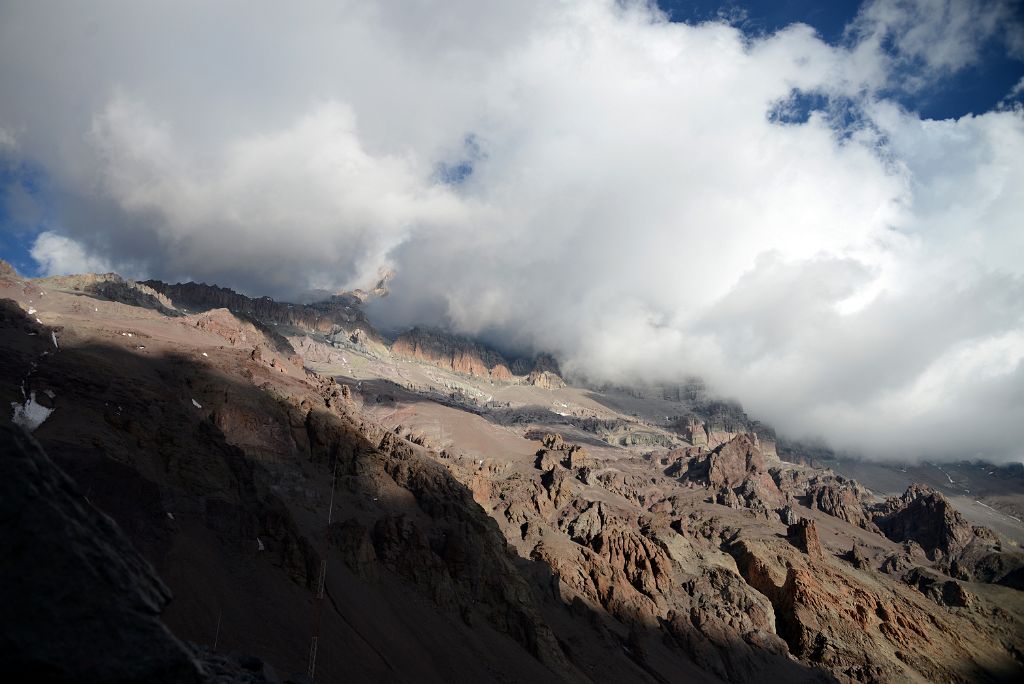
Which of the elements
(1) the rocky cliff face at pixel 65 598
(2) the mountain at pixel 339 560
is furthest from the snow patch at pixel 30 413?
(1) the rocky cliff face at pixel 65 598

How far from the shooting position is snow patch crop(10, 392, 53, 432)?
148 feet

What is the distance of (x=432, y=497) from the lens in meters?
80.7

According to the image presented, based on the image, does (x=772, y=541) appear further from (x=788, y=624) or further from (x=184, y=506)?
(x=184, y=506)

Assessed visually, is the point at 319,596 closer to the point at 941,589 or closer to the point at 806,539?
the point at 806,539

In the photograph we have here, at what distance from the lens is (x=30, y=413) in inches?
1850

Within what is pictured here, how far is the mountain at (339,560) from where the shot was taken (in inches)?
377

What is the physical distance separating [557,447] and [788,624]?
7651cm

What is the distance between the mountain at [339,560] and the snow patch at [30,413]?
0.81ft

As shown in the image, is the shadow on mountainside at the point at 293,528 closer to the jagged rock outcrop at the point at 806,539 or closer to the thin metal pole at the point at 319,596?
the thin metal pole at the point at 319,596

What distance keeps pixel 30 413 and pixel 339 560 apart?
27767mm

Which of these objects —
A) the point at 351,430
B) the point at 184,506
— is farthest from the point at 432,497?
the point at 184,506

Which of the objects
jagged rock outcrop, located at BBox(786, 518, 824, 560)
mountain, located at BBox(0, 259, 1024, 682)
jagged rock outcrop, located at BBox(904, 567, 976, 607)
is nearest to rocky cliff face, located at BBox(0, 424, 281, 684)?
mountain, located at BBox(0, 259, 1024, 682)

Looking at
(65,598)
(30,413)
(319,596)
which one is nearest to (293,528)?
(319,596)

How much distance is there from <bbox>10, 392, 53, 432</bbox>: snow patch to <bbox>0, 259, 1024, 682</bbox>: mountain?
25 centimetres
